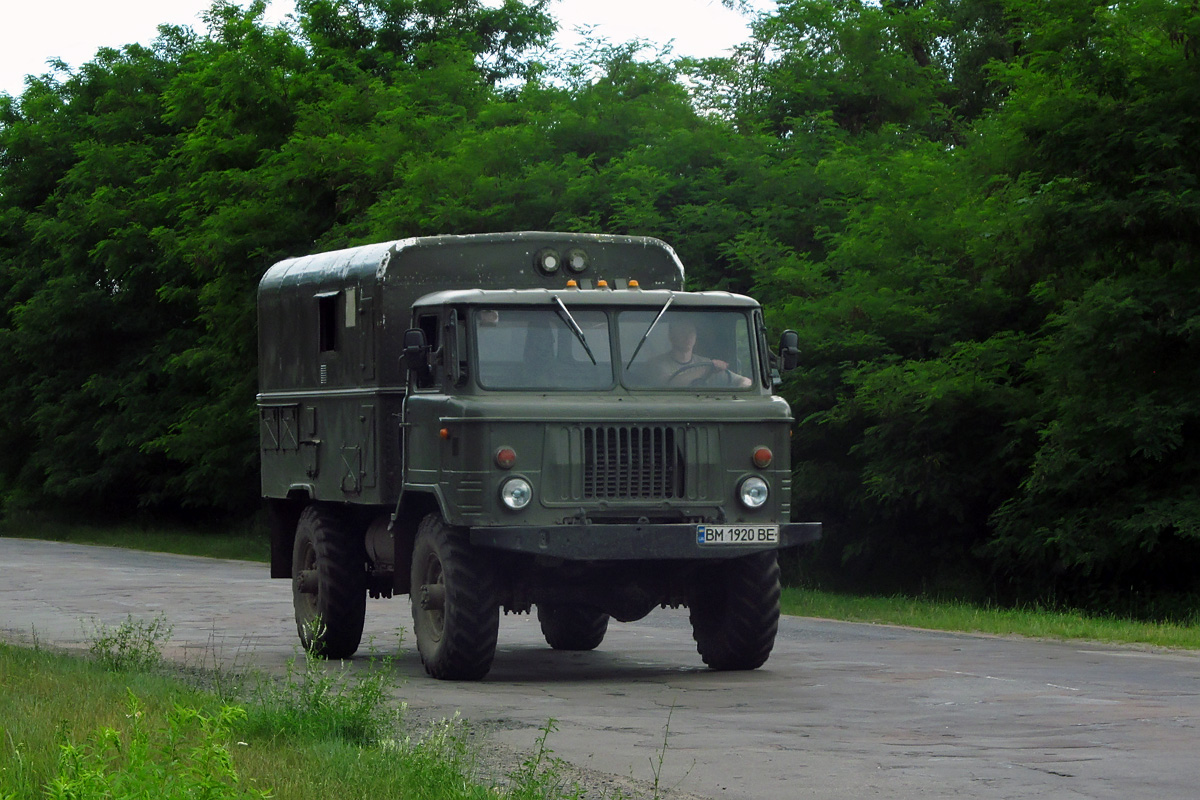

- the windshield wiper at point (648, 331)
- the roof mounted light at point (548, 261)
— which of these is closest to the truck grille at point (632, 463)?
the windshield wiper at point (648, 331)

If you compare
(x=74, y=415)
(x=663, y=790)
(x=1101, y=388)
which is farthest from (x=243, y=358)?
(x=663, y=790)

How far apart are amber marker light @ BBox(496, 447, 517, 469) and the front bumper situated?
1.40ft

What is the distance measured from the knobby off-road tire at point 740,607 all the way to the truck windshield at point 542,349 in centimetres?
166

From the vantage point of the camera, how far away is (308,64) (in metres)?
44.2

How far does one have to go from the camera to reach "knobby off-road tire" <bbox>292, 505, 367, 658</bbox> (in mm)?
15102

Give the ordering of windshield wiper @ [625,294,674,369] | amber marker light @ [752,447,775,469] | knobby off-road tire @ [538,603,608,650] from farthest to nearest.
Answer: knobby off-road tire @ [538,603,608,650] < windshield wiper @ [625,294,674,369] < amber marker light @ [752,447,775,469]

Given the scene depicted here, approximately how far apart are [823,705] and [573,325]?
3382mm

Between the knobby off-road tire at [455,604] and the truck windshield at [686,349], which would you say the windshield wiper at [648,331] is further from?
the knobby off-road tire at [455,604]

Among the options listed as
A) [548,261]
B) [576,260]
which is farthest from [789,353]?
[548,261]

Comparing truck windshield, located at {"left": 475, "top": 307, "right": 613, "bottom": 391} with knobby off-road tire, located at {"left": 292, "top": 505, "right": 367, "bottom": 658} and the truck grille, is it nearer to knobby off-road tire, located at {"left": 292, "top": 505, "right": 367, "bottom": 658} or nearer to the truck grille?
the truck grille

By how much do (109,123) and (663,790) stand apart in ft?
160

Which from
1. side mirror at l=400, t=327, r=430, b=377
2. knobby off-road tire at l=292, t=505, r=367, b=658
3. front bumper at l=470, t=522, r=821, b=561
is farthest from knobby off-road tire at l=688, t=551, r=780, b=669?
knobby off-road tire at l=292, t=505, r=367, b=658

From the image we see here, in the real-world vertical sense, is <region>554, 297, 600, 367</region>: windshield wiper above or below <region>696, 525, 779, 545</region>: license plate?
above

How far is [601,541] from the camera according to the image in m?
12.7
